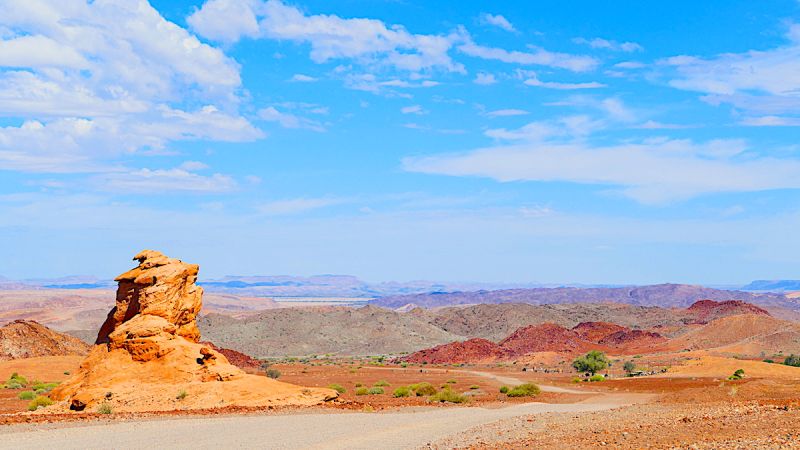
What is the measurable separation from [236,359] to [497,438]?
5326 cm

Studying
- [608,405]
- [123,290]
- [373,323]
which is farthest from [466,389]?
[373,323]

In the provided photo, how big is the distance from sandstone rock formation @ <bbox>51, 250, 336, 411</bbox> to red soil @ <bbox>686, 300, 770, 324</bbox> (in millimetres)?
114486

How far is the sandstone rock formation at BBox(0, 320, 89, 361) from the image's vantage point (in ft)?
200

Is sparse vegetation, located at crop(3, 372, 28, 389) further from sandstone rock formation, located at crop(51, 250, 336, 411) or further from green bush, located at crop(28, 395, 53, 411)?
green bush, located at crop(28, 395, 53, 411)

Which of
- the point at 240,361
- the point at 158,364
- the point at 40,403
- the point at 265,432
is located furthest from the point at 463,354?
the point at 265,432

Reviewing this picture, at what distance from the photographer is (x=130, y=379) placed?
91.1 feet

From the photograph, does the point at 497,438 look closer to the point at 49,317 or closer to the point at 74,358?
→ the point at 74,358

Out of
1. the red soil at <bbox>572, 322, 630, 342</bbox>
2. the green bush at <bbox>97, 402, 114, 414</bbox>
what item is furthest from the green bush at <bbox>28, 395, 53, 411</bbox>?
the red soil at <bbox>572, 322, 630, 342</bbox>

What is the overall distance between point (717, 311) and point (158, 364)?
403ft

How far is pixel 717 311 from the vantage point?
5251 inches

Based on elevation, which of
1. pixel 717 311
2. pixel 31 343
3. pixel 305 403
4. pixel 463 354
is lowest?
pixel 463 354

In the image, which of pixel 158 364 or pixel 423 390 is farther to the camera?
pixel 423 390

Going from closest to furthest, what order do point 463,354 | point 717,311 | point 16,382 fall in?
point 16,382 → point 463,354 → point 717,311

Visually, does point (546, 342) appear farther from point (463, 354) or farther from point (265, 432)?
point (265, 432)
